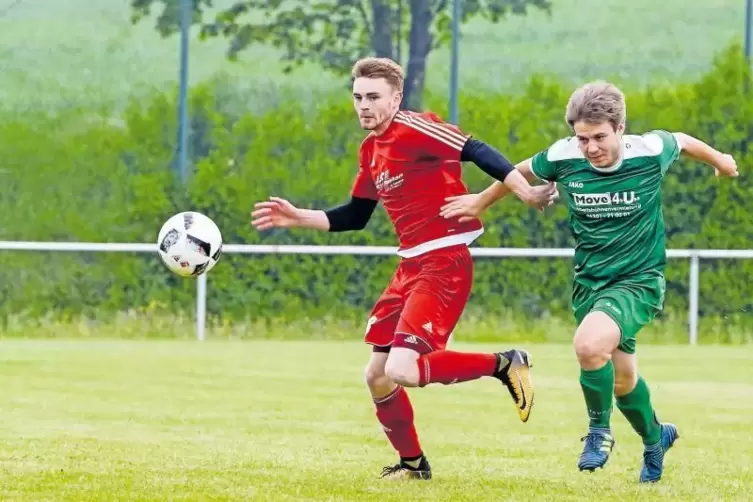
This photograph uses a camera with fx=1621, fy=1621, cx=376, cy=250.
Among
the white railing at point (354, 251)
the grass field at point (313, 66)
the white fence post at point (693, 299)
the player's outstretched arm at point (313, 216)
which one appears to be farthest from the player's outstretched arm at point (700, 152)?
the grass field at point (313, 66)

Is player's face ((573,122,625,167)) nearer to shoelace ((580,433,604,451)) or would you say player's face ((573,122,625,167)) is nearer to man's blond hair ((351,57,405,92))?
man's blond hair ((351,57,405,92))

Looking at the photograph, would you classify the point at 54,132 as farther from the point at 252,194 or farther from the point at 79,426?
the point at 79,426

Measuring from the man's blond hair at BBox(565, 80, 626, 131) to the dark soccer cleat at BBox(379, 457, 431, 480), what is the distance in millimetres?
1645

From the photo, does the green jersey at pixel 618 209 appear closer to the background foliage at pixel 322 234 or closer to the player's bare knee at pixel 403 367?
the player's bare knee at pixel 403 367

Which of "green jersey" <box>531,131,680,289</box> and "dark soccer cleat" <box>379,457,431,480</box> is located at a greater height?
"green jersey" <box>531,131,680,289</box>

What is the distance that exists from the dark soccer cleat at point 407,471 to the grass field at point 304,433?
A: 13 centimetres

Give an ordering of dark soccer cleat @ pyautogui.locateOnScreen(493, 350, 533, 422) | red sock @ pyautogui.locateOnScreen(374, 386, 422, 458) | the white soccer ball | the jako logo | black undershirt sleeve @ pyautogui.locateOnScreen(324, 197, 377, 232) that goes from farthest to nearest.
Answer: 1. the white soccer ball
2. black undershirt sleeve @ pyautogui.locateOnScreen(324, 197, 377, 232)
3. dark soccer cleat @ pyautogui.locateOnScreen(493, 350, 533, 422)
4. red sock @ pyautogui.locateOnScreen(374, 386, 422, 458)
5. the jako logo

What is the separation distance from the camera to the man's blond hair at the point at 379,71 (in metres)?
6.99

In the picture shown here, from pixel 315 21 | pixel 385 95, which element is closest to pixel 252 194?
pixel 315 21

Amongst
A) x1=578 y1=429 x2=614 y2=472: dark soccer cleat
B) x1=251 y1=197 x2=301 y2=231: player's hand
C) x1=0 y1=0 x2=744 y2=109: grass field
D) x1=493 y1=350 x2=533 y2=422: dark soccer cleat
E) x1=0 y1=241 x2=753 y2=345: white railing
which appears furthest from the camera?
x1=0 y1=0 x2=744 y2=109: grass field

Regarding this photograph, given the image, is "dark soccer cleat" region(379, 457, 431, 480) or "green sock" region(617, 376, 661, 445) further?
"dark soccer cleat" region(379, 457, 431, 480)

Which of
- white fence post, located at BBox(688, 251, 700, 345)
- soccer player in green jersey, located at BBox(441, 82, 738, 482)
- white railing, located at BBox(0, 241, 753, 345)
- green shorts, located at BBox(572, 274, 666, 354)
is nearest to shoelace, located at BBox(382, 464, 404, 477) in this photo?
soccer player in green jersey, located at BBox(441, 82, 738, 482)

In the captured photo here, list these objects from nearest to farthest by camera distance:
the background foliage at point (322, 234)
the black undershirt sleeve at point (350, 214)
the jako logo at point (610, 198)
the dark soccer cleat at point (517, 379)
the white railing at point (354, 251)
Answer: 1. the jako logo at point (610, 198)
2. the dark soccer cleat at point (517, 379)
3. the black undershirt sleeve at point (350, 214)
4. the white railing at point (354, 251)
5. the background foliage at point (322, 234)

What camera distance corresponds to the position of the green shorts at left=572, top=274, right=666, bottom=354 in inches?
253
